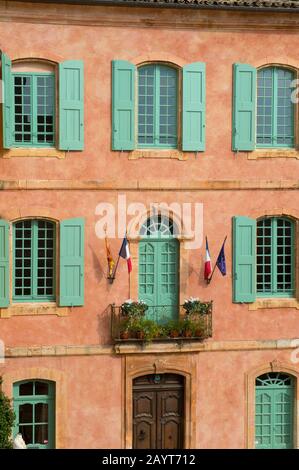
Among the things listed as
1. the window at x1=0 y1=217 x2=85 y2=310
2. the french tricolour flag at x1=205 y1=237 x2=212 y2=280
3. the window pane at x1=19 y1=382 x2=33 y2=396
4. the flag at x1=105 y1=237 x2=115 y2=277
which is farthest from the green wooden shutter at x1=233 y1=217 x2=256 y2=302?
the window pane at x1=19 y1=382 x2=33 y2=396

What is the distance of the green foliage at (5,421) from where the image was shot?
65.3ft

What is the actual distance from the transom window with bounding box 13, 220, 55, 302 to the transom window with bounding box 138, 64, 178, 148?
304cm

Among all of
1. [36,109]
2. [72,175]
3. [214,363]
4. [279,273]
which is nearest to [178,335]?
[214,363]

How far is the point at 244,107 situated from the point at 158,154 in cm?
228

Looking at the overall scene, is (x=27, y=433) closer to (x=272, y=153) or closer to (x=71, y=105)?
(x=71, y=105)

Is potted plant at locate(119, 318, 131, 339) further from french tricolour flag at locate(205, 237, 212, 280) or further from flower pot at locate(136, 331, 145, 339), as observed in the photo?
french tricolour flag at locate(205, 237, 212, 280)

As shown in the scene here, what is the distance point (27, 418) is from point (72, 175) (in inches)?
220

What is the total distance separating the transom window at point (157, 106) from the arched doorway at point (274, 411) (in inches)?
238

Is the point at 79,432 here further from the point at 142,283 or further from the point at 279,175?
the point at 279,175

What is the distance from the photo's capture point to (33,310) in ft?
68.5

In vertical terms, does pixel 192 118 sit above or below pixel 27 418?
above

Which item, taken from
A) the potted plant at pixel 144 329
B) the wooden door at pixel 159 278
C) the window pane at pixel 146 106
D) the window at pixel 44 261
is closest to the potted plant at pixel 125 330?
the potted plant at pixel 144 329

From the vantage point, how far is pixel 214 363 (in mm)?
21719

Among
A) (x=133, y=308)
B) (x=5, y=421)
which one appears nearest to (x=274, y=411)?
(x=133, y=308)
